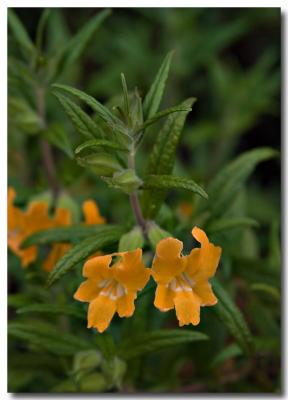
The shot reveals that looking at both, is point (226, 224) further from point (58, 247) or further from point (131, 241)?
point (58, 247)

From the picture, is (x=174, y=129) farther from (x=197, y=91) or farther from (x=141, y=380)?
(x=197, y=91)

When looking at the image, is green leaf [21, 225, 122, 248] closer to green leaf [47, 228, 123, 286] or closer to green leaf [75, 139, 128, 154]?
green leaf [47, 228, 123, 286]

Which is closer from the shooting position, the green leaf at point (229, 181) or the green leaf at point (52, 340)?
the green leaf at point (52, 340)

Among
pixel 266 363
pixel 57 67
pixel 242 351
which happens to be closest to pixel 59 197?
pixel 57 67

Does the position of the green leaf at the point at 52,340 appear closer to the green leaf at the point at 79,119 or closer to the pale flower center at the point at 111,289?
the pale flower center at the point at 111,289

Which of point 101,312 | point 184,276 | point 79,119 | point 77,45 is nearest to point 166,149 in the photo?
point 79,119

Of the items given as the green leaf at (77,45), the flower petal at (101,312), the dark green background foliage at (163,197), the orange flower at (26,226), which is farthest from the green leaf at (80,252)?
the green leaf at (77,45)

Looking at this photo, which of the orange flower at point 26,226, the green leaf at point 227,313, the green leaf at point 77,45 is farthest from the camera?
the green leaf at point 77,45
